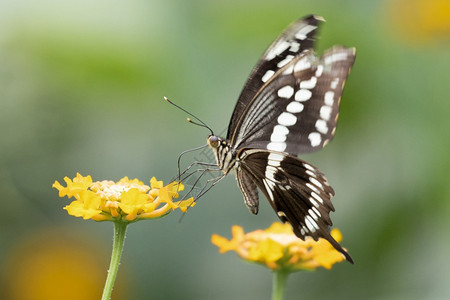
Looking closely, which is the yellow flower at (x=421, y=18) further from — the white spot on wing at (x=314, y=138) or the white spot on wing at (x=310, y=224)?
the white spot on wing at (x=310, y=224)

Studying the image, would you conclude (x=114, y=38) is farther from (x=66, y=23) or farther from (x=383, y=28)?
(x=383, y=28)

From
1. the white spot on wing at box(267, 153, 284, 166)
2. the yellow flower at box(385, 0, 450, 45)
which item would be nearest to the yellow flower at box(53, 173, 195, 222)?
the white spot on wing at box(267, 153, 284, 166)

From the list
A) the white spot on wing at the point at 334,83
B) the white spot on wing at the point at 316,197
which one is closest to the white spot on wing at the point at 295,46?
the white spot on wing at the point at 334,83

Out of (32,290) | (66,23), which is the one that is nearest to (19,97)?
(66,23)

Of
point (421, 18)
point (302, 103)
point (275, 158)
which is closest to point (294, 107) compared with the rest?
point (302, 103)

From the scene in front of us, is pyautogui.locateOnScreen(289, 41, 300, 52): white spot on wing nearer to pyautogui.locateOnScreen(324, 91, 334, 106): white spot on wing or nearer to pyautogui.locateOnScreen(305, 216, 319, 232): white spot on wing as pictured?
pyautogui.locateOnScreen(324, 91, 334, 106): white spot on wing

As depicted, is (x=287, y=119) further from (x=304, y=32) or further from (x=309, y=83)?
(x=304, y=32)
